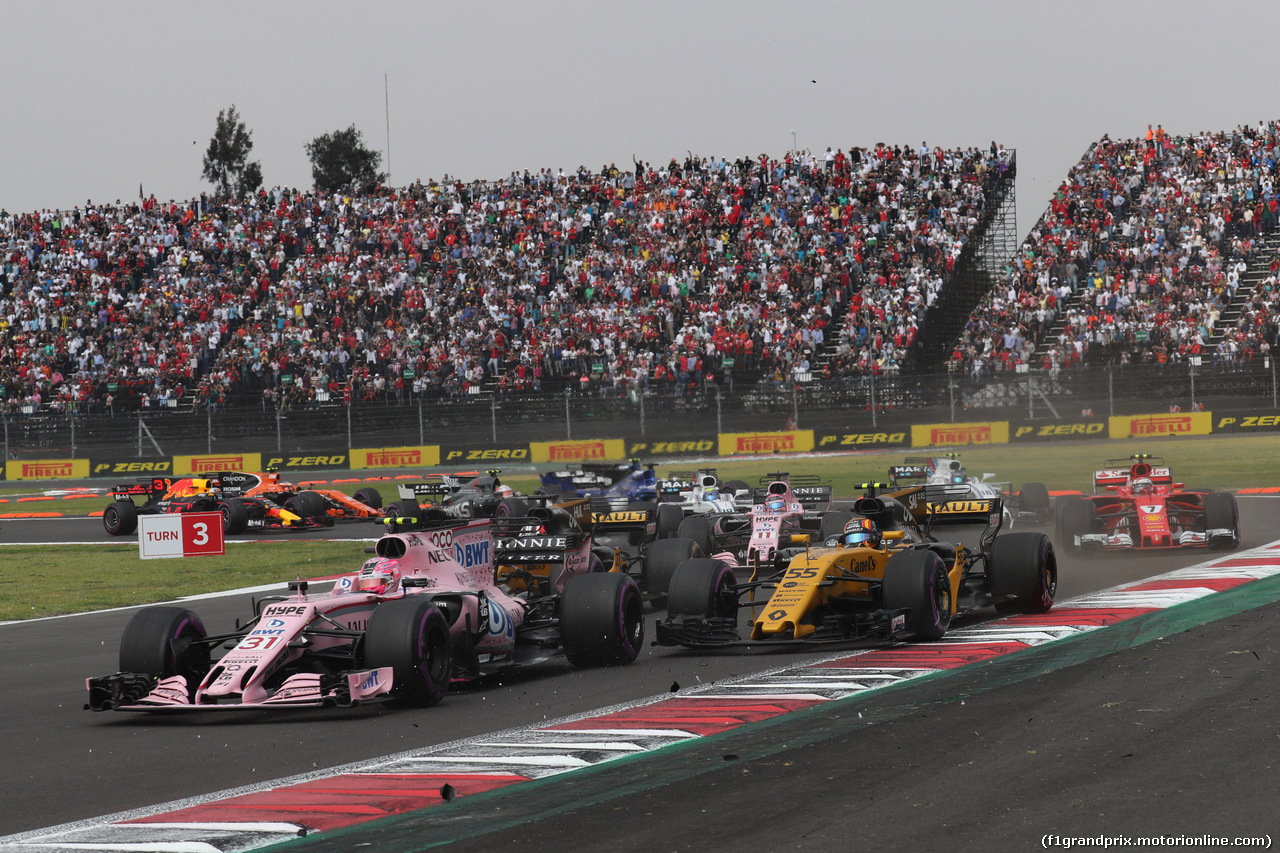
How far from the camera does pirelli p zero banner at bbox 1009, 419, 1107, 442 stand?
35156 mm

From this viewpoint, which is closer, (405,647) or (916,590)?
(405,647)

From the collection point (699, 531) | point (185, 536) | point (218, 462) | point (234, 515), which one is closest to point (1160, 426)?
point (699, 531)

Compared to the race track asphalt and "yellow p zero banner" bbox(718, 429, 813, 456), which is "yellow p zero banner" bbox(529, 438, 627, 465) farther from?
the race track asphalt

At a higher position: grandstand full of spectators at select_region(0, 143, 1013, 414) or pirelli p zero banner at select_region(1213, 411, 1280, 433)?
grandstand full of spectators at select_region(0, 143, 1013, 414)

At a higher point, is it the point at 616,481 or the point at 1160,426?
the point at 1160,426

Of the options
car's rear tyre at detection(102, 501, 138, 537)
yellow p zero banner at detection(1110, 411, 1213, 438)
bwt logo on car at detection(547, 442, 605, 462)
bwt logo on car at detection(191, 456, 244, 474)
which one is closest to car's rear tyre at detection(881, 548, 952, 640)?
car's rear tyre at detection(102, 501, 138, 537)

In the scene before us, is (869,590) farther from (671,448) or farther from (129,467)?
(129,467)

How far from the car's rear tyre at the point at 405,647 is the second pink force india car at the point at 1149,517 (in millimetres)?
11367

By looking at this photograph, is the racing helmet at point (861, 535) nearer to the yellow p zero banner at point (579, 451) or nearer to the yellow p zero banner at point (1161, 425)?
the yellow p zero banner at point (1161, 425)

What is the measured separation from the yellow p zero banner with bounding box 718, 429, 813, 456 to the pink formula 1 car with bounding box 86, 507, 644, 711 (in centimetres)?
2623

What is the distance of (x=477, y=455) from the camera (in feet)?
130

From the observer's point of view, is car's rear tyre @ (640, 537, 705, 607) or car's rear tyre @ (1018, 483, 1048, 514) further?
car's rear tyre @ (1018, 483, 1048, 514)

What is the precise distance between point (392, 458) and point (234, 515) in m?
13.8

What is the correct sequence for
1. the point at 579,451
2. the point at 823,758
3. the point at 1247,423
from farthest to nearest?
the point at 579,451, the point at 1247,423, the point at 823,758
